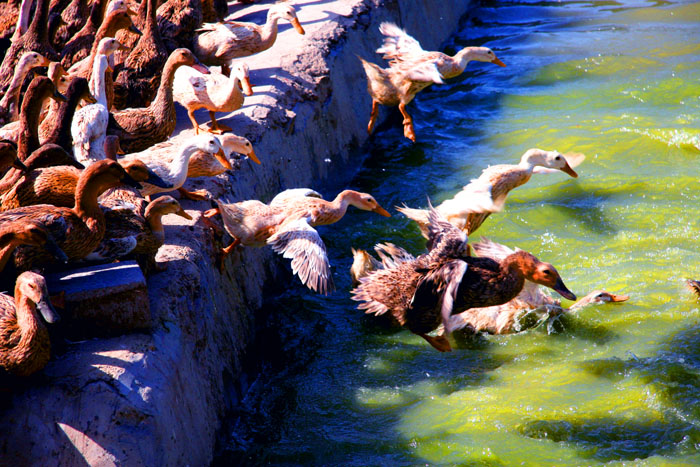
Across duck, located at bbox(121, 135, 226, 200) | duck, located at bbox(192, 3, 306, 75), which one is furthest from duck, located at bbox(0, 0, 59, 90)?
duck, located at bbox(121, 135, 226, 200)

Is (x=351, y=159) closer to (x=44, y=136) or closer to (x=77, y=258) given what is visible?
(x=44, y=136)

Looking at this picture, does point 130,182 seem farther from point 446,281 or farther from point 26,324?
point 446,281

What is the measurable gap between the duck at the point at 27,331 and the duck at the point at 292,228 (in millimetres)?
1790

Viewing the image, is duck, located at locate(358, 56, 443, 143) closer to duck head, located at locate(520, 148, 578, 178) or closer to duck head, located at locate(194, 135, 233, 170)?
duck head, located at locate(520, 148, 578, 178)

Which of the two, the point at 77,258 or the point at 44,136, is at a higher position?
the point at 44,136

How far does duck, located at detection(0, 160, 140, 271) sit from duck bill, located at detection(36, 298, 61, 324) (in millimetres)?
653

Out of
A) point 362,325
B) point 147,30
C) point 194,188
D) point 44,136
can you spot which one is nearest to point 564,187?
point 362,325

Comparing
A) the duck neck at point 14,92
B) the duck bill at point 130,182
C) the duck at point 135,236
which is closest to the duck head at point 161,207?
the duck at point 135,236

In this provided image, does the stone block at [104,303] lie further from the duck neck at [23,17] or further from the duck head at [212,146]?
the duck neck at [23,17]

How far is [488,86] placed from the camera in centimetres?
1152

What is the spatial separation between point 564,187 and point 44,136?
216 inches

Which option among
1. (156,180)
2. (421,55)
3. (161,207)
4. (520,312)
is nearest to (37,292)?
(161,207)

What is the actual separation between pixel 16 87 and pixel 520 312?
567cm

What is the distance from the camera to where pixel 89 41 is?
857 centimetres
